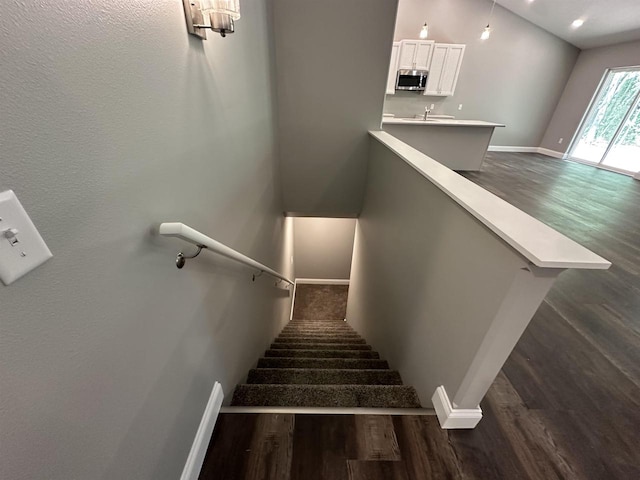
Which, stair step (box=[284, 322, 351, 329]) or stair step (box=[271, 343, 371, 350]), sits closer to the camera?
stair step (box=[271, 343, 371, 350])

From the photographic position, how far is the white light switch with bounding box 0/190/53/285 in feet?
1.24

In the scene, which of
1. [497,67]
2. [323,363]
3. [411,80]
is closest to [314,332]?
[323,363]

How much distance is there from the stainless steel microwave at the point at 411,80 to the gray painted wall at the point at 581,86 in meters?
3.60

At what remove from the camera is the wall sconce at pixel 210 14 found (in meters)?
0.86

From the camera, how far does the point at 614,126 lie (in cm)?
574

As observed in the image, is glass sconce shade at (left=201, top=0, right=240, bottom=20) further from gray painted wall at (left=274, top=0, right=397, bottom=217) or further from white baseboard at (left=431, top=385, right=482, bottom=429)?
gray painted wall at (left=274, top=0, right=397, bottom=217)

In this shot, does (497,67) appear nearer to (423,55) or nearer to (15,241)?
(423,55)

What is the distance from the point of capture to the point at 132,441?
71 centimetres

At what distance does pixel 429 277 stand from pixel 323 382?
1000 millimetres

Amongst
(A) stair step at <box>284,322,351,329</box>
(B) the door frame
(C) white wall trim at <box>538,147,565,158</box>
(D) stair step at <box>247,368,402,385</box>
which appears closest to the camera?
(D) stair step at <box>247,368,402,385</box>

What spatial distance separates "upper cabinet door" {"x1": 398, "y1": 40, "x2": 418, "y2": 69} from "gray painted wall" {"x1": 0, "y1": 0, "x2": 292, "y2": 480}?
237 inches

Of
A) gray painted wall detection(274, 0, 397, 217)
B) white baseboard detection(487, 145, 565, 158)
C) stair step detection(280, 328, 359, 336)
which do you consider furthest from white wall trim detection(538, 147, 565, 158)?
stair step detection(280, 328, 359, 336)

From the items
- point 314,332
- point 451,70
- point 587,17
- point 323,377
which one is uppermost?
point 587,17

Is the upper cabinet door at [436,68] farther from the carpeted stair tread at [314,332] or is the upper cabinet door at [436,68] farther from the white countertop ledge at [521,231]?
the white countertop ledge at [521,231]
